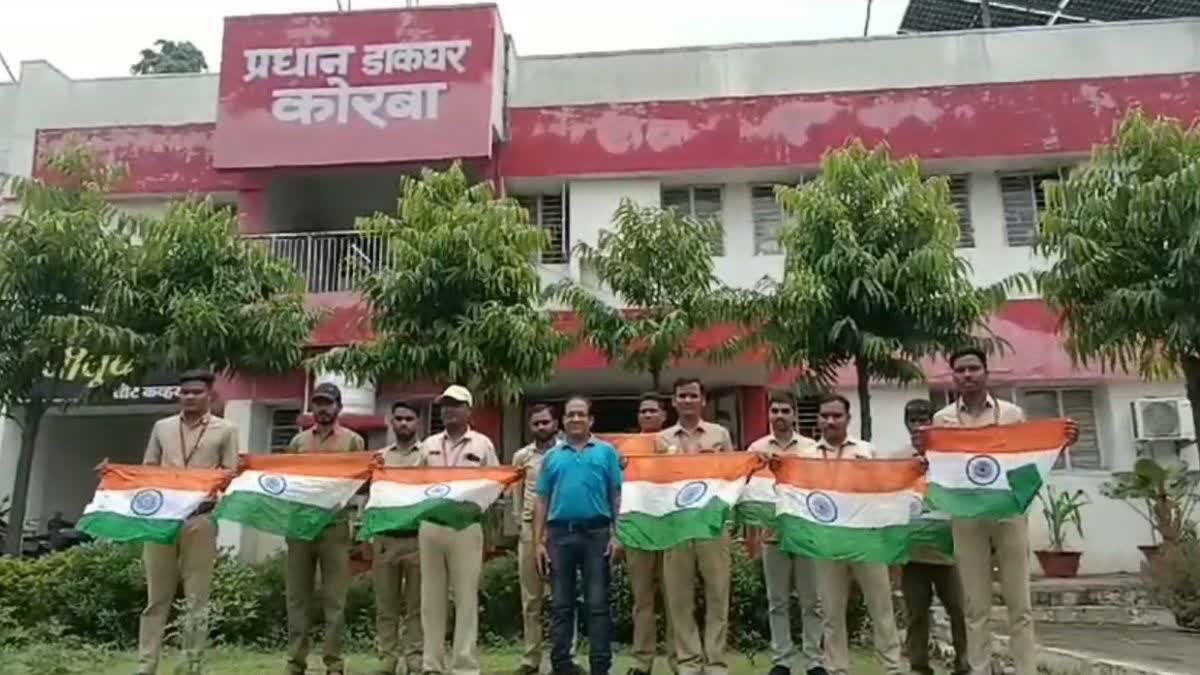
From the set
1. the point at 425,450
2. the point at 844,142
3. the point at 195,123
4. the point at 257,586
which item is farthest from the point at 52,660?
the point at 844,142

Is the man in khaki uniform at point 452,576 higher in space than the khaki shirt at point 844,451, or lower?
lower

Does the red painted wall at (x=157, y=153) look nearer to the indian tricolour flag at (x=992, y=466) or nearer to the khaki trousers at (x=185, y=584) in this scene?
the khaki trousers at (x=185, y=584)

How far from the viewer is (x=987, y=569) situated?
5641 millimetres

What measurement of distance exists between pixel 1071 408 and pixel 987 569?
835 centimetres

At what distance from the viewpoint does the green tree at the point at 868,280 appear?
9070 mm

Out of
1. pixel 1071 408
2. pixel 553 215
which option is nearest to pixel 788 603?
pixel 1071 408

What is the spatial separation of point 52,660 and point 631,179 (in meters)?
8.42

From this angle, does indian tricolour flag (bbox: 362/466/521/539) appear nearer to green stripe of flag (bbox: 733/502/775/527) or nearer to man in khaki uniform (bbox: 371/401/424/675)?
man in khaki uniform (bbox: 371/401/424/675)

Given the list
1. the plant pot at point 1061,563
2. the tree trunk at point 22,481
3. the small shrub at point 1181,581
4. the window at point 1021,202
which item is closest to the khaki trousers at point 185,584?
the tree trunk at point 22,481

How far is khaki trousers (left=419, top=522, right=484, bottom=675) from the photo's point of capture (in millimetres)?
6023

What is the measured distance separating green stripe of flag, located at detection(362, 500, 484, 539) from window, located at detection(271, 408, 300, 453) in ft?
24.9

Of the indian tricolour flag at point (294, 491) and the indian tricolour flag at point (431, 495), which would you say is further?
the indian tricolour flag at point (294, 491)

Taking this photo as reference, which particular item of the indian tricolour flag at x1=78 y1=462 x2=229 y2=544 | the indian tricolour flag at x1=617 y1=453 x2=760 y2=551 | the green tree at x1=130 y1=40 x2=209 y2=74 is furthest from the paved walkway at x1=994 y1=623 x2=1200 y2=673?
the green tree at x1=130 y1=40 x2=209 y2=74

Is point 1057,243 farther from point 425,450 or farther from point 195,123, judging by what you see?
point 195,123
